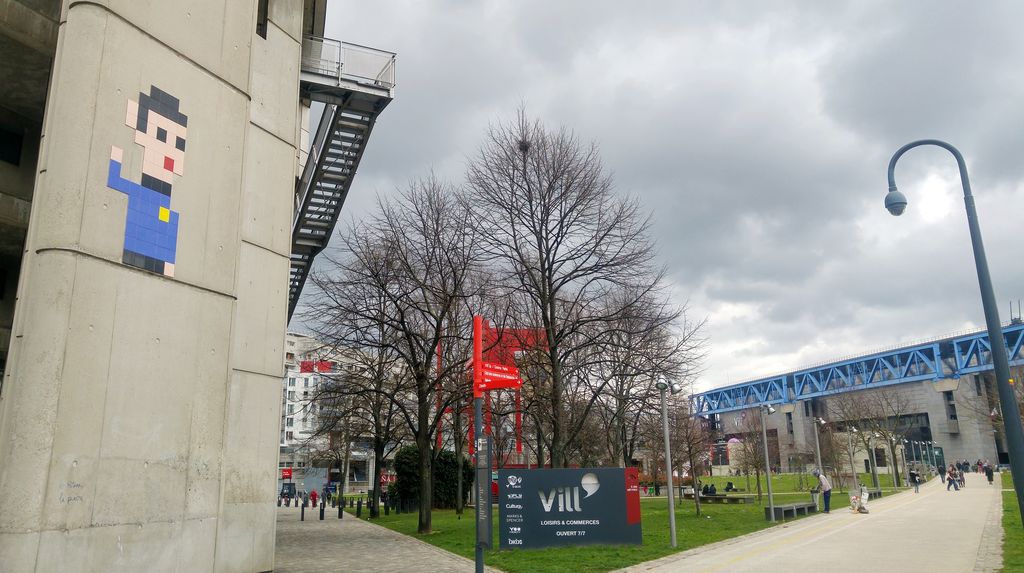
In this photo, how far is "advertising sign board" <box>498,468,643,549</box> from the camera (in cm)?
1605

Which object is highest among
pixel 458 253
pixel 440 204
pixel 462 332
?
pixel 440 204

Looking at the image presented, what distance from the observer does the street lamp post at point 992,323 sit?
10617mm

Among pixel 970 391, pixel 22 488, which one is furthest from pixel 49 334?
pixel 970 391

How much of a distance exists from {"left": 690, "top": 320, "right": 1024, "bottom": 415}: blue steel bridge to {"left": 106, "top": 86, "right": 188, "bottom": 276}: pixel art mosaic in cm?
6822

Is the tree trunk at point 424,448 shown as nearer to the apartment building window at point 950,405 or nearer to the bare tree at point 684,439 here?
the bare tree at point 684,439

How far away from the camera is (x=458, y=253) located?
75.4 feet

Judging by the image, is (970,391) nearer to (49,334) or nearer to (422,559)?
(422,559)

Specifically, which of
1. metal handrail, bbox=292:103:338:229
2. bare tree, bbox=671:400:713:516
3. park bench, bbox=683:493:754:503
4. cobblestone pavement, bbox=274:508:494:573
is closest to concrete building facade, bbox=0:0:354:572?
cobblestone pavement, bbox=274:508:494:573

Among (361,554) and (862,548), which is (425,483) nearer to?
(361,554)

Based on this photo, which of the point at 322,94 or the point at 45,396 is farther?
the point at 322,94

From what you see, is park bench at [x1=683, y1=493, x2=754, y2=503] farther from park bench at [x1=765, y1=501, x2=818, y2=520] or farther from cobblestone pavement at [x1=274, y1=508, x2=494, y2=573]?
cobblestone pavement at [x1=274, y1=508, x2=494, y2=573]

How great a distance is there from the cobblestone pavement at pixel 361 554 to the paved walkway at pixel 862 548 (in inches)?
170

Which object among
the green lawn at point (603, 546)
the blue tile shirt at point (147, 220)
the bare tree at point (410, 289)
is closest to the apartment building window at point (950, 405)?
the green lawn at point (603, 546)

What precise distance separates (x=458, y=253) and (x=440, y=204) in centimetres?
193
